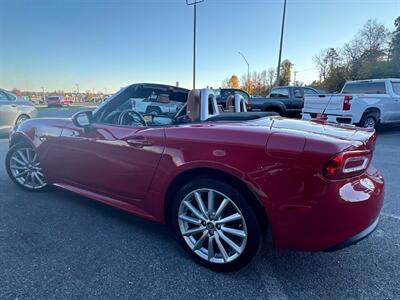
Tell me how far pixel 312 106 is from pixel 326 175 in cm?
794

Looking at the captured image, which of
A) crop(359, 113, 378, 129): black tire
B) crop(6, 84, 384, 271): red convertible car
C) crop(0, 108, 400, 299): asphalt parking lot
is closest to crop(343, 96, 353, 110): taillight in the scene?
crop(359, 113, 378, 129): black tire

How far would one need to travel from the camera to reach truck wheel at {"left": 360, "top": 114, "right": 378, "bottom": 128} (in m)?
8.96

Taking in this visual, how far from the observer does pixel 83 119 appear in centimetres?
282

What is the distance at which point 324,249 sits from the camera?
1750 millimetres

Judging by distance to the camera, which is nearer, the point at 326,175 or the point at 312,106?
the point at 326,175

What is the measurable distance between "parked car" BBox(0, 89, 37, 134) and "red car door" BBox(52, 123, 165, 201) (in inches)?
247

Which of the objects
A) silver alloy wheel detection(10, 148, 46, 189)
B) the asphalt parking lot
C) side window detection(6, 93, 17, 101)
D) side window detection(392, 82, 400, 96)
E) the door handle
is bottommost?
the asphalt parking lot

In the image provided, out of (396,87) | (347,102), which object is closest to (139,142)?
(347,102)

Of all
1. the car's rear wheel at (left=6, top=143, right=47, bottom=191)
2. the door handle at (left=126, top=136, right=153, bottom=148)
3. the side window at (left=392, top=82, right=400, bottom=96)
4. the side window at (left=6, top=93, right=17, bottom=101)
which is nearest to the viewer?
the door handle at (left=126, top=136, right=153, bottom=148)

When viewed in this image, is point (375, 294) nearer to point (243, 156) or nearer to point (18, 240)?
point (243, 156)

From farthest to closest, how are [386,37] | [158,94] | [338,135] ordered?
[386,37] → [158,94] → [338,135]

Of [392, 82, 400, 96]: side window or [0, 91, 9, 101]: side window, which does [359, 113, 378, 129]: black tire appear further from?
[0, 91, 9, 101]: side window

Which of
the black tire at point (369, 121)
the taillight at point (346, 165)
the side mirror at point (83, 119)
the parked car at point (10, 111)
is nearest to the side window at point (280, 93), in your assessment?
the black tire at point (369, 121)

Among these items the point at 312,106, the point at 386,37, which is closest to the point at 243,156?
the point at 312,106
